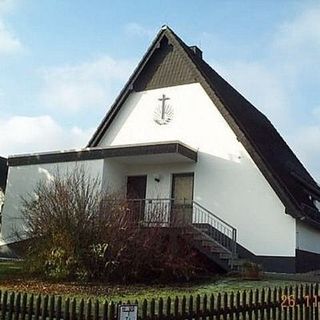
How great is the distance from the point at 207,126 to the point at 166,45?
522 centimetres

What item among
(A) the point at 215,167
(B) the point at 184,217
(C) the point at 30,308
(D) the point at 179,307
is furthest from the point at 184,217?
(C) the point at 30,308

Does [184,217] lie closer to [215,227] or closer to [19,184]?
[215,227]

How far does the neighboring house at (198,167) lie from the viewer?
19.4m

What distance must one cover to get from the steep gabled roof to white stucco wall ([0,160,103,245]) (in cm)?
330

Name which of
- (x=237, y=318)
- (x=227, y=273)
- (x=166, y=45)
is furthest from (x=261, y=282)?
(x=166, y=45)

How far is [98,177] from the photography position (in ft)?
71.4

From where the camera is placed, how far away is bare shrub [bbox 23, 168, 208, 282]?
14289 millimetres

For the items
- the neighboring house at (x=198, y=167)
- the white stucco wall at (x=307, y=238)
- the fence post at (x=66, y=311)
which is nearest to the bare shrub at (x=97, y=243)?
the neighboring house at (x=198, y=167)

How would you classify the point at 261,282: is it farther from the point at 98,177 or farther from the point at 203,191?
the point at 98,177

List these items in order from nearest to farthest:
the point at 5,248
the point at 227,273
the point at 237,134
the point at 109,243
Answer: the point at 109,243, the point at 227,273, the point at 237,134, the point at 5,248

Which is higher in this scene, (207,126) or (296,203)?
(207,126)

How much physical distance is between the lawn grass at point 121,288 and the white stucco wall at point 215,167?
392 cm

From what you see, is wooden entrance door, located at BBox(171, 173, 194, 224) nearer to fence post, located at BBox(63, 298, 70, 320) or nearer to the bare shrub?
the bare shrub

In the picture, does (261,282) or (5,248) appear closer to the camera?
(261,282)
